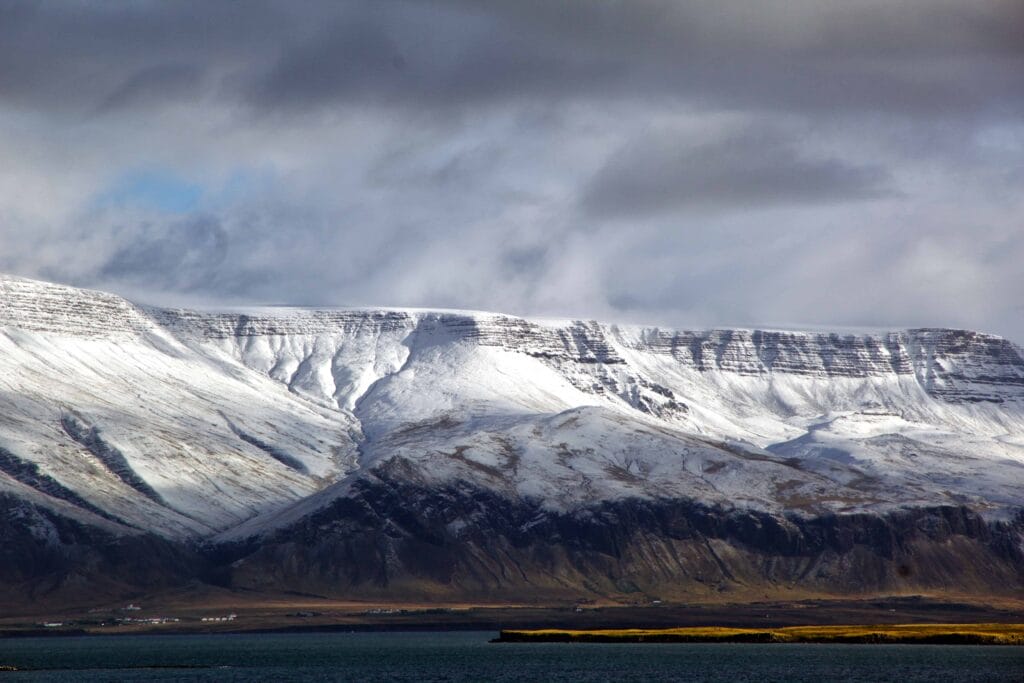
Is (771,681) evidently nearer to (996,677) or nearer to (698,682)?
(698,682)

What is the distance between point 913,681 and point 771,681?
14.2m

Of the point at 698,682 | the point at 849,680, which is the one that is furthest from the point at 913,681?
the point at 698,682

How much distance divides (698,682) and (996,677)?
2992 centimetres

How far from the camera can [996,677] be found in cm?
19688

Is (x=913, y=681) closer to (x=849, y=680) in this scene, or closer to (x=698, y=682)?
(x=849, y=680)

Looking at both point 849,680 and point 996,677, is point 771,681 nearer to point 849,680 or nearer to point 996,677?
point 849,680

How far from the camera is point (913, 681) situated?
7726 inches

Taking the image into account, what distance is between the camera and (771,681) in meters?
200

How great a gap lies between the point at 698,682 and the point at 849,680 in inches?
605

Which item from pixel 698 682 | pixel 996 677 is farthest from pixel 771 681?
pixel 996 677

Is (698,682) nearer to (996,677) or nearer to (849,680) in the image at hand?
(849,680)

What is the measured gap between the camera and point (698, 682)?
199875 mm

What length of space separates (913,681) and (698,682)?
70.8 feet
